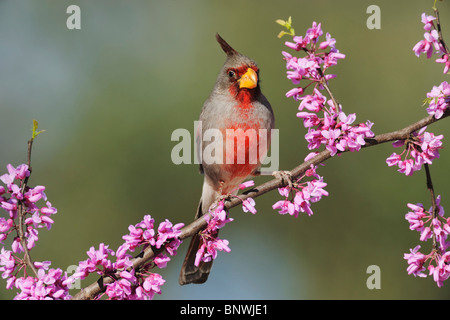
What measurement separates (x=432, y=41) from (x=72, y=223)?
18.0 feet

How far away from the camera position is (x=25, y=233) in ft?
6.72

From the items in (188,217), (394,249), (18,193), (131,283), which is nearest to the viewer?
(18,193)

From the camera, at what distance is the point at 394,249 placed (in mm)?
6629

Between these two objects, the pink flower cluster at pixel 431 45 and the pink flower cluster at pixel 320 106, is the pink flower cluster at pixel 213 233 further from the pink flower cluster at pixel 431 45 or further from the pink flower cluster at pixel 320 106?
the pink flower cluster at pixel 431 45

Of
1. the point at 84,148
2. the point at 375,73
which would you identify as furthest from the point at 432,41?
the point at 84,148

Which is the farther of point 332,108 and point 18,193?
point 332,108

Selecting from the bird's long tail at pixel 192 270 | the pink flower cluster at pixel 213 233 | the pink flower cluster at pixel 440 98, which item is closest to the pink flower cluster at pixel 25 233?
the pink flower cluster at pixel 213 233

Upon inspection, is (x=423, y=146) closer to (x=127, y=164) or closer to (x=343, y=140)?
(x=343, y=140)

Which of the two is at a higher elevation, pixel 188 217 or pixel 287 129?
pixel 287 129

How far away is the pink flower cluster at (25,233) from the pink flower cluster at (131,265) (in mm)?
83

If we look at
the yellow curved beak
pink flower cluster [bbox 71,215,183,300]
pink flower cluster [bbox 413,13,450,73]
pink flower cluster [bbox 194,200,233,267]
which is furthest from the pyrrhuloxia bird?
pink flower cluster [bbox 413,13,450,73]

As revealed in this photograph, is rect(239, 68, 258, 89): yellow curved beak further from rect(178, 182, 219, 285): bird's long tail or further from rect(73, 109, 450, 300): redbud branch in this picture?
rect(73, 109, 450, 300): redbud branch

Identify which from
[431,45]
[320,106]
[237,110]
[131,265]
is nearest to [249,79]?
[237,110]

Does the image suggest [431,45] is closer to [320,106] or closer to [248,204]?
[320,106]
